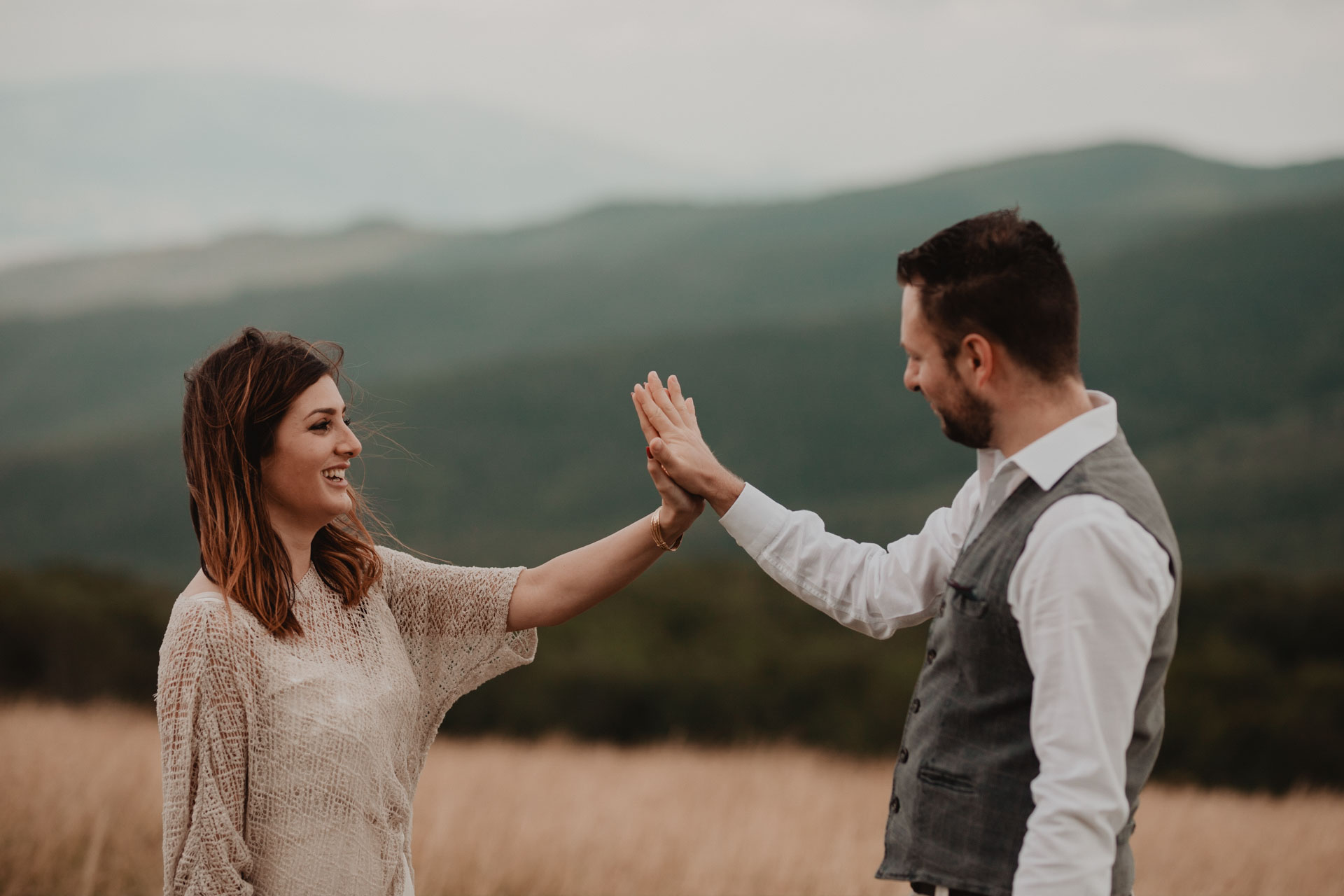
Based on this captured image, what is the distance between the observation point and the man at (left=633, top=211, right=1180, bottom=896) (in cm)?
209

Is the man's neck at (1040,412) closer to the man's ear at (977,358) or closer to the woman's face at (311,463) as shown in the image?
the man's ear at (977,358)

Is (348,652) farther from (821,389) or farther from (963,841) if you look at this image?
(821,389)

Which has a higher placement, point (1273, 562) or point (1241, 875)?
point (1241, 875)

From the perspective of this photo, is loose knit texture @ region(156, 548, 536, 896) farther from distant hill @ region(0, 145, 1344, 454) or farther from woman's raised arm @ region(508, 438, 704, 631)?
distant hill @ region(0, 145, 1344, 454)

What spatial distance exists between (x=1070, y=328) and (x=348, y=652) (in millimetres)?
1974

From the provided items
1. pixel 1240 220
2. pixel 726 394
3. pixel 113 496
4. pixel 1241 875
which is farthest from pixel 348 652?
pixel 1240 220

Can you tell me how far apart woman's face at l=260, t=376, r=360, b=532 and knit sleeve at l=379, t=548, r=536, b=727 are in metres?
0.32

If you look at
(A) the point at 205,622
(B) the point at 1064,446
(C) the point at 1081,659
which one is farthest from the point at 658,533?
(C) the point at 1081,659

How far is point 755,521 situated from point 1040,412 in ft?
3.66

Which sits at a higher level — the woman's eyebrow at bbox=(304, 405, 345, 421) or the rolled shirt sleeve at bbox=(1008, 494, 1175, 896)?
the woman's eyebrow at bbox=(304, 405, 345, 421)

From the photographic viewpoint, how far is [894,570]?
315cm

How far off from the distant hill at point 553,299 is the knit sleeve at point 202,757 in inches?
4674

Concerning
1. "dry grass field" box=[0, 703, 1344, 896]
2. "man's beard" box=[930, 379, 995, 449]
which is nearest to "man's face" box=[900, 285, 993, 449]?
"man's beard" box=[930, 379, 995, 449]

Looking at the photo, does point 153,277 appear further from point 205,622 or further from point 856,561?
point 856,561
